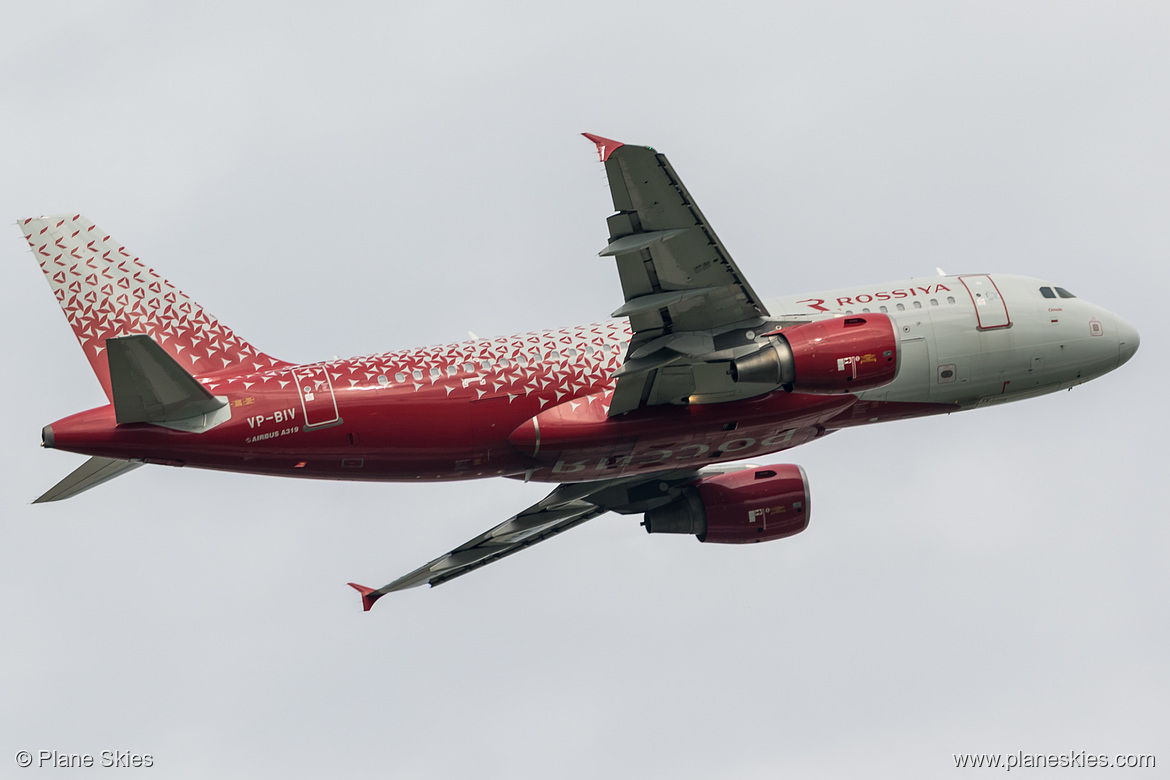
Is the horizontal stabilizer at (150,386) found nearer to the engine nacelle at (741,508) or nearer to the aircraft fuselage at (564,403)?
the aircraft fuselage at (564,403)

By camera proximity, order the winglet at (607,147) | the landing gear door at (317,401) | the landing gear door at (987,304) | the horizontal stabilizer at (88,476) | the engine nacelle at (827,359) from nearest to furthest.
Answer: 1. the winglet at (607,147)
2. the horizontal stabilizer at (88,476)
3. the landing gear door at (317,401)
4. the engine nacelle at (827,359)
5. the landing gear door at (987,304)

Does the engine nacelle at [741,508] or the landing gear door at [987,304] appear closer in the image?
the landing gear door at [987,304]

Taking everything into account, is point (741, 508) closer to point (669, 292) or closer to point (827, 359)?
point (827, 359)

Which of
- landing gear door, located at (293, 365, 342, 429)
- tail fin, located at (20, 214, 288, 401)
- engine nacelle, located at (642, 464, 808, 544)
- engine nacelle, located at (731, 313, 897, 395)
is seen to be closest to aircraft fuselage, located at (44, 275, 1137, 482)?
landing gear door, located at (293, 365, 342, 429)

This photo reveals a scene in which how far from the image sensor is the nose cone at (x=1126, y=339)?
4188 cm

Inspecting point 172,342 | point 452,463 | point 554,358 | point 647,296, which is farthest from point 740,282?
point 172,342

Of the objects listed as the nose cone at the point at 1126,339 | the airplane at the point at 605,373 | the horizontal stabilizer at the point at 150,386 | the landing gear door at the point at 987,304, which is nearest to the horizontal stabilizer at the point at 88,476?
the airplane at the point at 605,373

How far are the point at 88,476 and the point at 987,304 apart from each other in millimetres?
23472

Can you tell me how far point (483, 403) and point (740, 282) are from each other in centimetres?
700

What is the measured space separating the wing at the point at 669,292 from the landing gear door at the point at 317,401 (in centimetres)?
680

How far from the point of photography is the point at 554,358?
37438 mm

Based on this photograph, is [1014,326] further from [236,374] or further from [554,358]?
[236,374]

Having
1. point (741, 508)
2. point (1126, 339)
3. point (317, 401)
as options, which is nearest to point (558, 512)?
point (741, 508)

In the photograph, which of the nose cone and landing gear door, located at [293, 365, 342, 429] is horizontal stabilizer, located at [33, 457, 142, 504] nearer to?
landing gear door, located at [293, 365, 342, 429]
